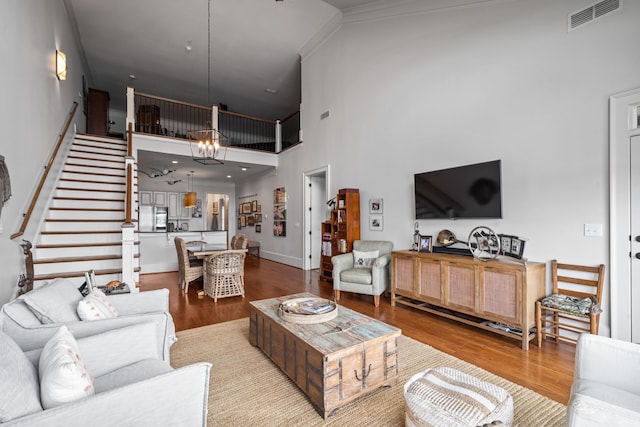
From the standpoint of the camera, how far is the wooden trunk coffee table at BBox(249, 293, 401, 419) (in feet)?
5.93

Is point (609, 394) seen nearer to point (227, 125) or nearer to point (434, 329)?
point (434, 329)

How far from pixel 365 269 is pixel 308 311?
7.22 feet

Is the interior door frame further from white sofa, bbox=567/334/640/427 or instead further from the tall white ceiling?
the tall white ceiling

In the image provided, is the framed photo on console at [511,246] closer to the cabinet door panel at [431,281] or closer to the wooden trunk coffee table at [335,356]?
the cabinet door panel at [431,281]

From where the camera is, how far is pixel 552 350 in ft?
8.91

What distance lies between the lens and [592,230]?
2779 mm

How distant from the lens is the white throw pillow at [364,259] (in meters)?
4.58

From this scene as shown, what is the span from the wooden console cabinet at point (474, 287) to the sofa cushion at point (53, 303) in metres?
3.40

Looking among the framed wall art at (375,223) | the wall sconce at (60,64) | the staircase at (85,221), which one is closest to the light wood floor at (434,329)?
the staircase at (85,221)

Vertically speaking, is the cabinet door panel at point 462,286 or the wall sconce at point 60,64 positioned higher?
the wall sconce at point 60,64

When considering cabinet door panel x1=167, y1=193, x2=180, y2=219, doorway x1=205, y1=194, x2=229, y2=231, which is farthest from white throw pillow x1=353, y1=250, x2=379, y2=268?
cabinet door panel x1=167, y1=193, x2=180, y2=219

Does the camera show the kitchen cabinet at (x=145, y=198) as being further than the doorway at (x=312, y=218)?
Yes

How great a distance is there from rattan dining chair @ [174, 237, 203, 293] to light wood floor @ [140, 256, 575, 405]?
0.19 metres

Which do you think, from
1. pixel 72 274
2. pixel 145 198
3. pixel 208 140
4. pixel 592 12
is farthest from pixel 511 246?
pixel 145 198
